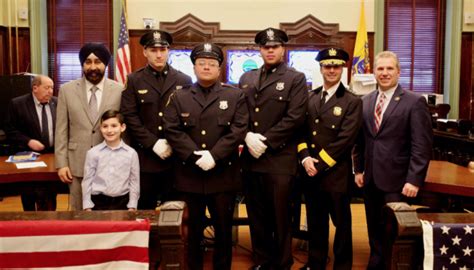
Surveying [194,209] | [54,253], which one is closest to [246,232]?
[194,209]

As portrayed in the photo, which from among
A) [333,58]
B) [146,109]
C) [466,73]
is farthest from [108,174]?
[466,73]

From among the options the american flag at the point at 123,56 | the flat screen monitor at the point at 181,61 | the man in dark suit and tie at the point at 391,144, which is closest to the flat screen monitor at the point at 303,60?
the flat screen monitor at the point at 181,61

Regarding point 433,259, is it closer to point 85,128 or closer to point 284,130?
point 284,130

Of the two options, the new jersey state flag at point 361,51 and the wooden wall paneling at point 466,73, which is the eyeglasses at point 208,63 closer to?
the new jersey state flag at point 361,51

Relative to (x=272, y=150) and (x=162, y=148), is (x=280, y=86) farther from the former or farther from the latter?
(x=162, y=148)

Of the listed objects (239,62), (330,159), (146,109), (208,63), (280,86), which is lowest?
(330,159)

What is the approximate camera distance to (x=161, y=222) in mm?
2145

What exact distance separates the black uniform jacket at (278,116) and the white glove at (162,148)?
0.53m

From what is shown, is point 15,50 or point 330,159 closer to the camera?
point 330,159

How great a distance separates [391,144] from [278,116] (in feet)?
2.50

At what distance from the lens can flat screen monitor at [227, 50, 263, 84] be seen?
809 centimetres

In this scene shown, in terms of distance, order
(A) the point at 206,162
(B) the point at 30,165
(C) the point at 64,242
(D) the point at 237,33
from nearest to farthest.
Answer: (C) the point at 64,242
(A) the point at 206,162
(B) the point at 30,165
(D) the point at 237,33

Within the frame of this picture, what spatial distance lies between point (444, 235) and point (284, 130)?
50.7 inches

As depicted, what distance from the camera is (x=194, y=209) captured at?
3148 millimetres
